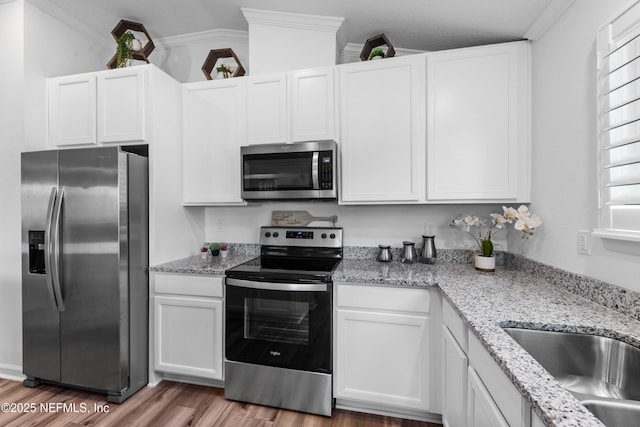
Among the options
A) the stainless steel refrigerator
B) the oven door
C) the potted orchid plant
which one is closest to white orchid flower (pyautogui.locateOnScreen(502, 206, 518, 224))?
the potted orchid plant

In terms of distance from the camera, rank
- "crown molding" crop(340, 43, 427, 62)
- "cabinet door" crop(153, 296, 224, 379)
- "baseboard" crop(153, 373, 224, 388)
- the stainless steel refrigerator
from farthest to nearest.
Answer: "crown molding" crop(340, 43, 427, 62)
"baseboard" crop(153, 373, 224, 388)
"cabinet door" crop(153, 296, 224, 379)
the stainless steel refrigerator

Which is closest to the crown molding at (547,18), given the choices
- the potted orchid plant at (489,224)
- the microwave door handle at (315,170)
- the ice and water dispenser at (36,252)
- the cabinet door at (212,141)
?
the potted orchid plant at (489,224)

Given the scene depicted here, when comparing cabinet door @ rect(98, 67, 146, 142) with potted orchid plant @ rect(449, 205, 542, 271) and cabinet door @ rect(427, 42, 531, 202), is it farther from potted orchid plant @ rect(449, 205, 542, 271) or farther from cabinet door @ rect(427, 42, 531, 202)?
potted orchid plant @ rect(449, 205, 542, 271)

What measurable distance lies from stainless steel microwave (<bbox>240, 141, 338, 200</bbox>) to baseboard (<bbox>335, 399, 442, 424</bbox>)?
1.34 meters

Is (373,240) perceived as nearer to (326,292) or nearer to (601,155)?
(326,292)

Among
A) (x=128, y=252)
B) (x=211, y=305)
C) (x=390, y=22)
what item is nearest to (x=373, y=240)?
(x=211, y=305)

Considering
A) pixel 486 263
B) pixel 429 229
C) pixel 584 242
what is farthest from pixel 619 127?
pixel 429 229

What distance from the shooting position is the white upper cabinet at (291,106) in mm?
2141

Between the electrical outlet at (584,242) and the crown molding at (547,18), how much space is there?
1.15 metres

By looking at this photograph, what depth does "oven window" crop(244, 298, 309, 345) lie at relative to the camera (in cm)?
183

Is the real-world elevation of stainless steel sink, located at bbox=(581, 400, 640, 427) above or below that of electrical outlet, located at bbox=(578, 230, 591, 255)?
below

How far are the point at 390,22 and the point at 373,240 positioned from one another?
1600mm

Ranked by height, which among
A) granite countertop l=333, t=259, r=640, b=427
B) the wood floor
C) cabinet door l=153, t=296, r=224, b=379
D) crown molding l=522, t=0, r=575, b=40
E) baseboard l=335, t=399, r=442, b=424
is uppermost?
crown molding l=522, t=0, r=575, b=40

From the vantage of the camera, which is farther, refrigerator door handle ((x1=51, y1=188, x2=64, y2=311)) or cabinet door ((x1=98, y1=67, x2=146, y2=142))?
cabinet door ((x1=98, y1=67, x2=146, y2=142))
